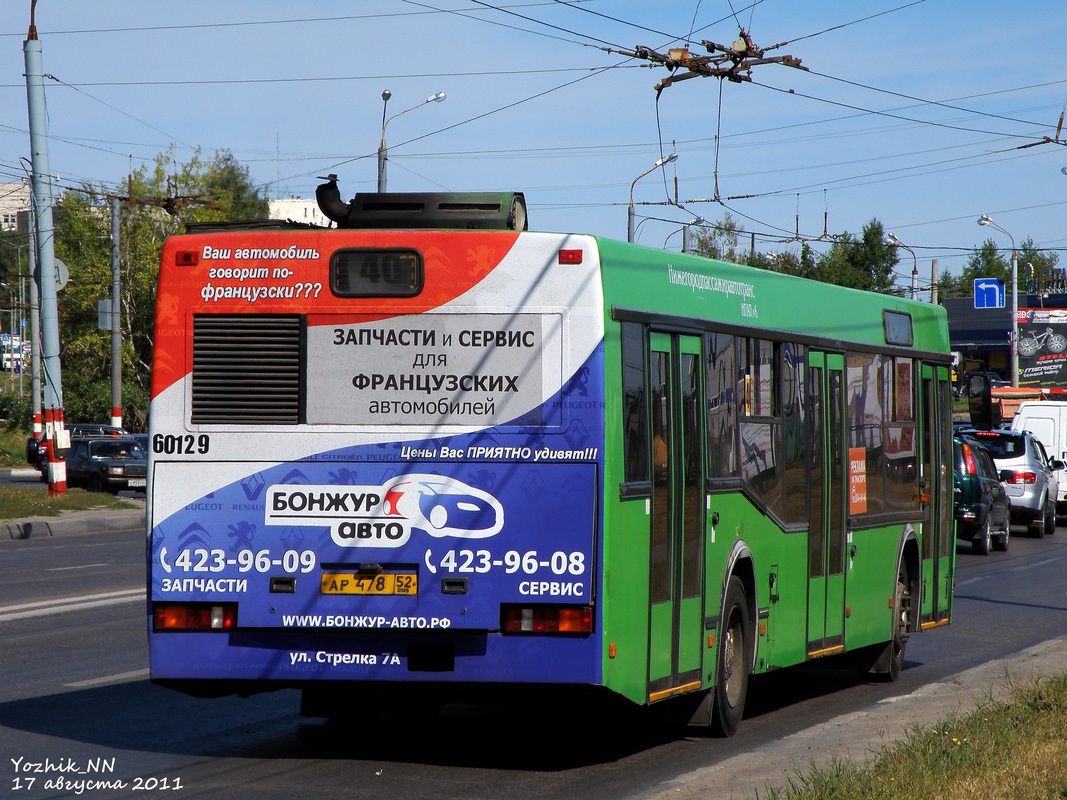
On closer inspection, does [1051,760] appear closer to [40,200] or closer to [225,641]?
[225,641]

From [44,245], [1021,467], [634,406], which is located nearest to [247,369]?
[634,406]

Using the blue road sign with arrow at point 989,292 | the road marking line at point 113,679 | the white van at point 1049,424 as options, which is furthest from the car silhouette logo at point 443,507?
the blue road sign with arrow at point 989,292

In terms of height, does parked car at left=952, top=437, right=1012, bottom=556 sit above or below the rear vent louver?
below

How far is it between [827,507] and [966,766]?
3.90 metres

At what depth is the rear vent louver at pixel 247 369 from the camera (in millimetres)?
7711

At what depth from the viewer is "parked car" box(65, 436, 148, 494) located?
4081 centimetres

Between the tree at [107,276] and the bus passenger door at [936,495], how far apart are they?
56.5 meters


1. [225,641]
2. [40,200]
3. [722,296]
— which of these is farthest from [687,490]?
[40,200]

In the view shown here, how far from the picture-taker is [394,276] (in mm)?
7699

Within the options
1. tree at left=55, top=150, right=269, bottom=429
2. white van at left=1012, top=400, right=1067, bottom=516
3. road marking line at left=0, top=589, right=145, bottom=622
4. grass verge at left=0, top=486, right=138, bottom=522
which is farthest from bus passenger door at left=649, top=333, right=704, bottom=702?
tree at left=55, top=150, right=269, bottom=429

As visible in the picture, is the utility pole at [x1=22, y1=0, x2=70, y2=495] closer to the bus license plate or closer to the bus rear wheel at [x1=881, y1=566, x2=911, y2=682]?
the bus rear wheel at [x1=881, y1=566, x2=911, y2=682]

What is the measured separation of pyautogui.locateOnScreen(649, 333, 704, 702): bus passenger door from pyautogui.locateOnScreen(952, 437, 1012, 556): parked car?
57.0 feet

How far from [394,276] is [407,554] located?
55.8 inches

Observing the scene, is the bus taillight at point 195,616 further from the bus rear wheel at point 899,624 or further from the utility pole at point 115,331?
the utility pole at point 115,331
